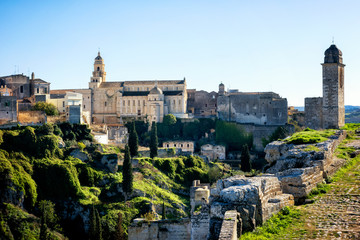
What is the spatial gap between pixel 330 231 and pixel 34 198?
28051 millimetres

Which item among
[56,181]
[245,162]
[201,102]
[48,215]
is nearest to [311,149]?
[48,215]

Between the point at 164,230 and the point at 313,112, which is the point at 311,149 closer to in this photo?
the point at 164,230

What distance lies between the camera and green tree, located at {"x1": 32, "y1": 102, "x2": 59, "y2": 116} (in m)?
48.2

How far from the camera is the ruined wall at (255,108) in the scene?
5194cm

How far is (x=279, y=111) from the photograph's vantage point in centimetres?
5188

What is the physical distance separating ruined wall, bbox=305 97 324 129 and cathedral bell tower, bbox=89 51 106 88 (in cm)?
3736

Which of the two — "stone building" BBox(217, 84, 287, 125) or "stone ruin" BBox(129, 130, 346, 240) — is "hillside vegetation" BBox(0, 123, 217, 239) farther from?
"stone ruin" BBox(129, 130, 346, 240)

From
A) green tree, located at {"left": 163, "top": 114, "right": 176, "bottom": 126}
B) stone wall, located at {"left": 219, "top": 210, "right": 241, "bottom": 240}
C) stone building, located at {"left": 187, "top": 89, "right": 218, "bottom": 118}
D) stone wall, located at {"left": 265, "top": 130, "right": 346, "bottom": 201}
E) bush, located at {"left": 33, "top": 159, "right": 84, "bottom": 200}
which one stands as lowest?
bush, located at {"left": 33, "top": 159, "right": 84, "bottom": 200}

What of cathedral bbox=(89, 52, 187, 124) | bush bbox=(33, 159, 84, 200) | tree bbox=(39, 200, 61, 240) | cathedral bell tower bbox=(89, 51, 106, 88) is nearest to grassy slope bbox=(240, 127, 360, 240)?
tree bbox=(39, 200, 61, 240)

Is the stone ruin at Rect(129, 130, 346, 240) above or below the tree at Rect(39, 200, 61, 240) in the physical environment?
above

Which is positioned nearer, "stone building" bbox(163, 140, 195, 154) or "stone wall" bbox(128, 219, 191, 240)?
"stone wall" bbox(128, 219, 191, 240)

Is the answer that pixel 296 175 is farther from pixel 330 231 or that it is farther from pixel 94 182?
pixel 94 182

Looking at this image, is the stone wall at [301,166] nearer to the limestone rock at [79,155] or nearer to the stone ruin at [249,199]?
the stone ruin at [249,199]

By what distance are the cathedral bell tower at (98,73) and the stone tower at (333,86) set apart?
135ft
